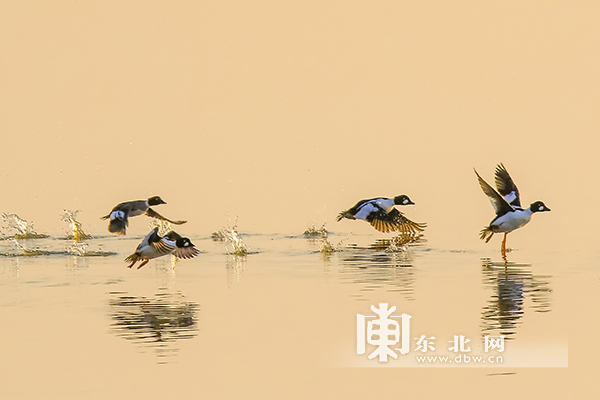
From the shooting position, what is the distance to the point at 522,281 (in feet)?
71.0

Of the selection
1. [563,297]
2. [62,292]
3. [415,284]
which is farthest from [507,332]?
[62,292]

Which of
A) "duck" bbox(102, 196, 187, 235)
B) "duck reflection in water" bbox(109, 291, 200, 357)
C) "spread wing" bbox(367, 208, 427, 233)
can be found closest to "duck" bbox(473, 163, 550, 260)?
"spread wing" bbox(367, 208, 427, 233)

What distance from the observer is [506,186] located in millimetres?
28203

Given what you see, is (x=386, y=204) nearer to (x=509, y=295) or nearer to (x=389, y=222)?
(x=389, y=222)

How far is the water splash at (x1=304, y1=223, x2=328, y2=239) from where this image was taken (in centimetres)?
3434

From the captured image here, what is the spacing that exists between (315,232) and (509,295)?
620 inches

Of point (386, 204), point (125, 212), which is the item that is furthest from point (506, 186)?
point (125, 212)

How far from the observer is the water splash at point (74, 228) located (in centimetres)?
3316

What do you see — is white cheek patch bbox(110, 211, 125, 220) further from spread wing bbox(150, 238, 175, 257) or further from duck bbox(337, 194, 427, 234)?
duck bbox(337, 194, 427, 234)

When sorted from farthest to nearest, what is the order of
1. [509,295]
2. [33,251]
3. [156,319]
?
[33,251]
[509,295]
[156,319]

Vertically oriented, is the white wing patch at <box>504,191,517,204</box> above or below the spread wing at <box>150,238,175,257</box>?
above

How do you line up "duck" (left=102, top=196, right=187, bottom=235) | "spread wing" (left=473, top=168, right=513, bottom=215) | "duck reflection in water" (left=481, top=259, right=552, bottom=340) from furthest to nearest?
"spread wing" (left=473, top=168, right=513, bottom=215)
"duck" (left=102, top=196, right=187, bottom=235)
"duck reflection in water" (left=481, top=259, right=552, bottom=340)

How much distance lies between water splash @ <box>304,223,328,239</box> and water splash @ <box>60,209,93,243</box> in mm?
7426

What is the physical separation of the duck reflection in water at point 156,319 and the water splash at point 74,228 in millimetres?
13663
